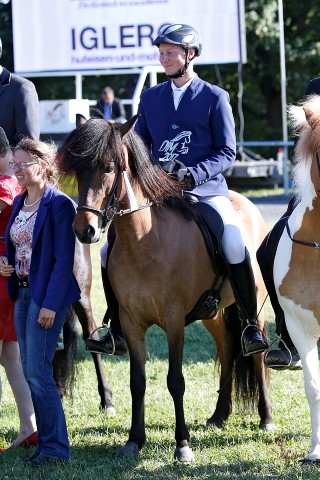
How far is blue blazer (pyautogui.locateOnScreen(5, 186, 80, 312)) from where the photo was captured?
5273 mm

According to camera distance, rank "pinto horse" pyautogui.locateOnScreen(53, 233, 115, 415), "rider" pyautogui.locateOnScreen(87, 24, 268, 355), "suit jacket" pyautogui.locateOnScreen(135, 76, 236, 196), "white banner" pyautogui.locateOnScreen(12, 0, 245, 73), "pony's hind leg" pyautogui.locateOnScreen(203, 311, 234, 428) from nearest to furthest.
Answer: "rider" pyautogui.locateOnScreen(87, 24, 268, 355) → "suit jacket" pyautogui.locateOnScreen(135, 76, 236, 196) → "pony's hind leg" pyautogui.locateOnScreen(203, 311, 234, 428) → "pinto horse" pyautogui.locateOnScreen(53, 233, 115, 415) → "white banner" pyautogui.locateOnScreen(12, 0, 245, 73)

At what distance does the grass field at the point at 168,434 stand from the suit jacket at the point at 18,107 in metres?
2.24

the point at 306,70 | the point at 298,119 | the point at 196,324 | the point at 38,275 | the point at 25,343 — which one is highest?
the point at 306,70

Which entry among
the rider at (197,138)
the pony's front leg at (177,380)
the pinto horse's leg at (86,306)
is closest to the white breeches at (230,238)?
the rider at (197,138)

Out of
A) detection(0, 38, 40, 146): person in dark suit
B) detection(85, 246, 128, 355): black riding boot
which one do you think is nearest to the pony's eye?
detection(85, 246, 128, 355): black riding boot

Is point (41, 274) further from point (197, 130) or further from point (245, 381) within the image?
point (245, 381)

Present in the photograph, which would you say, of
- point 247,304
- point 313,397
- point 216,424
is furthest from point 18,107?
point 313,397

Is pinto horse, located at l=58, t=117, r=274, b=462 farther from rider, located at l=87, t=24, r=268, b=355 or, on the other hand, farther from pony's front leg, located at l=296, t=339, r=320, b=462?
pony's front leg, located at l=296, t=339, r=320, b=462

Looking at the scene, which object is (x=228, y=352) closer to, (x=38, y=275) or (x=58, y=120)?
(x=38, y=275)

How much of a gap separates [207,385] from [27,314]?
2.63m

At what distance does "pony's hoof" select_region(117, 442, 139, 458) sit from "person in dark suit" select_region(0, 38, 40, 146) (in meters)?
2.44

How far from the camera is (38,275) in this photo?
5293 millimetres

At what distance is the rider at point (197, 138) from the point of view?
19.1ft

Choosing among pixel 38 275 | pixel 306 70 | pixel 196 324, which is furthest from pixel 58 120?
pixel 38 275
